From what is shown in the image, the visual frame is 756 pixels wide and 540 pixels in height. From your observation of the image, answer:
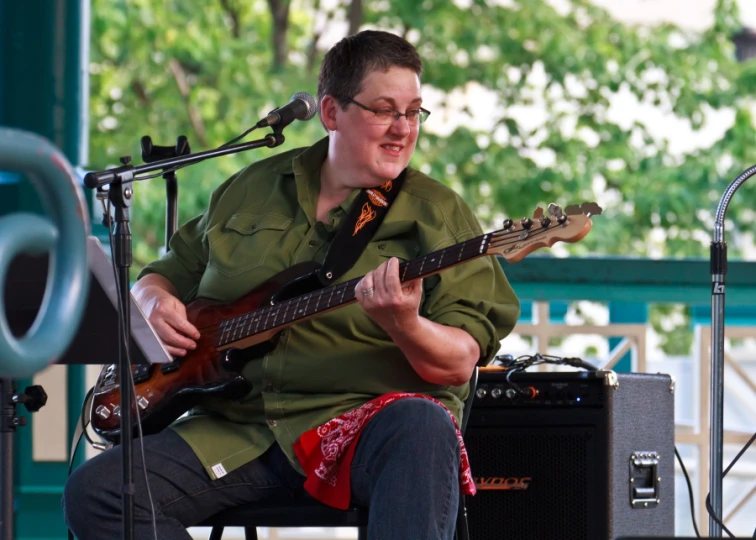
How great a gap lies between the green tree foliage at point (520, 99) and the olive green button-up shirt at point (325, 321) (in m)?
5.20

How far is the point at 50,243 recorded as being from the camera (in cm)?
75

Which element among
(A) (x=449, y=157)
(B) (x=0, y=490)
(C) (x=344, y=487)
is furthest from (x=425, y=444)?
Result: (A) (x=449, y=157)

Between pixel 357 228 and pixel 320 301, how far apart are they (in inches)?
8.1

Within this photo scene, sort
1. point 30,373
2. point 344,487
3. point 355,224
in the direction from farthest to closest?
point 355,224
point 344,487
point 30,373

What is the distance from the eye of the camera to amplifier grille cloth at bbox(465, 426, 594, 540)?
262cm

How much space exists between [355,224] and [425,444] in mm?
540

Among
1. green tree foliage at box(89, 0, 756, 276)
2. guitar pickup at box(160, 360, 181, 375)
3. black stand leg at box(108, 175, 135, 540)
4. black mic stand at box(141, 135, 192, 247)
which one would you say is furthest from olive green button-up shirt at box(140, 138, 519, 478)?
green tree foliage at box(89, 0, 756, 276)

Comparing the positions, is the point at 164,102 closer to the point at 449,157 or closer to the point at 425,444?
the point at 449,157

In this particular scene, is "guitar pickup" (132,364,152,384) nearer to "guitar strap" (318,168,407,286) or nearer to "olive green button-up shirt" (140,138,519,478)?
"olive green button-up shirt" (140,138,519,478)

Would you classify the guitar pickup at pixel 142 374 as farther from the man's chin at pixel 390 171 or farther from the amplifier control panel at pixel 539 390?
the amplifier control panel at pixel 539 390

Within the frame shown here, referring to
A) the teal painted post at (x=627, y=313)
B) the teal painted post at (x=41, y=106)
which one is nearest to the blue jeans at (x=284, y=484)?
the teal painted post at (x=41, y=106)

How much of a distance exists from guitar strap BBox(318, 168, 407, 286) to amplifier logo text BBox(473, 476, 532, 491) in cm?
75

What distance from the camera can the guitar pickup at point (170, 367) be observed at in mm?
2275

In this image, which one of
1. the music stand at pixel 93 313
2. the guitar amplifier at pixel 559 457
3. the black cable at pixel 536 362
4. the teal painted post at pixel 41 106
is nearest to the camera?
the music stand at pixel 93 313
